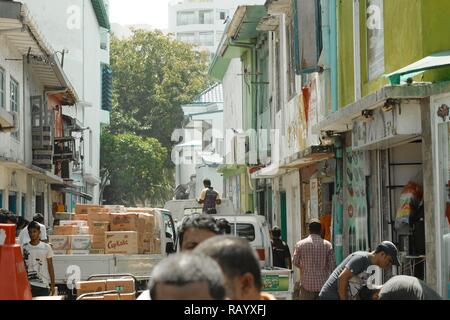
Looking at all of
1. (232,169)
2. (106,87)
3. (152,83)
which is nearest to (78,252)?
(232,169)

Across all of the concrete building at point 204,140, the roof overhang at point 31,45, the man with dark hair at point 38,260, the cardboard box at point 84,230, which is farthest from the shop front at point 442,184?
the concrete building at point 204,140

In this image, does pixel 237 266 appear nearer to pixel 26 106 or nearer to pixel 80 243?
pixel 80 243

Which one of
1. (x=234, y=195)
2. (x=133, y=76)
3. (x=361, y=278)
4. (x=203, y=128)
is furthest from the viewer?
(x=133, y=76)

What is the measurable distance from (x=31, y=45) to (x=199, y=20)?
279 feet

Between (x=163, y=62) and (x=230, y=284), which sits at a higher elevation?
(x=163, y=62)

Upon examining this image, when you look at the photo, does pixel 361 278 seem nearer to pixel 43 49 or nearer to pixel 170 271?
pixel 170 271

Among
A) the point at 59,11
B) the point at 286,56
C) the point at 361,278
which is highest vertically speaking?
the point at 59,11

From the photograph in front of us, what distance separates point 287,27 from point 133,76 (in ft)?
159

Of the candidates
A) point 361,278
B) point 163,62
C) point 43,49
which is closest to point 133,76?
point 163,62

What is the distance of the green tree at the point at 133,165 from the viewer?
62875 mm

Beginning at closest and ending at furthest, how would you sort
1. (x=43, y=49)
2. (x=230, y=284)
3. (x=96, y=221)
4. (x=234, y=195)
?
(x=230, y=284) → (x=96, y=221) → (x=43, y=49) → (x=234, y=195)

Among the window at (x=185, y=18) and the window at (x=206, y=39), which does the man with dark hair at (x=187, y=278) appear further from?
the window at (x=185, y=18)

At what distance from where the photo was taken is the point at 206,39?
110688 mm

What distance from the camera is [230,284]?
477 centimetres
